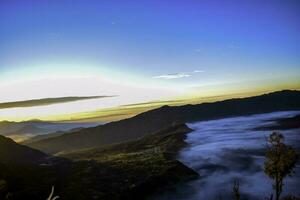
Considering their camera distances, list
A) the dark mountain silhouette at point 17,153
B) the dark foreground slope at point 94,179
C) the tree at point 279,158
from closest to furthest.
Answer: the tree at point 279,158 → the dark foreground slope at point 94,179 → the dark mountain silhouette at point 17,153

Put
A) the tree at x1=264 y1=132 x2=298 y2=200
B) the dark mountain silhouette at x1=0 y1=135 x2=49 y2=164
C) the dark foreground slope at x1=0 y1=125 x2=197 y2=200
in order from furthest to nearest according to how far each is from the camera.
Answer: the dark mountain silhouette at x1=0 y1=135 x2=49 y2=164
the dark foreground slope at x1=0 y1=125 x2=197 y2=200
the tree at x1=264 y1=132 x2=298 y2=200

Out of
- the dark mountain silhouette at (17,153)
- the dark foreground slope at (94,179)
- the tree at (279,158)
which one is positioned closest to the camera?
the tree at (279,158)

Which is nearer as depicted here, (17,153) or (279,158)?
(279,158)

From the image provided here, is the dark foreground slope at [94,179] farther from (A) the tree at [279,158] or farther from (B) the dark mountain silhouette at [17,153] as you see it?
(A) the tree at [279,158]

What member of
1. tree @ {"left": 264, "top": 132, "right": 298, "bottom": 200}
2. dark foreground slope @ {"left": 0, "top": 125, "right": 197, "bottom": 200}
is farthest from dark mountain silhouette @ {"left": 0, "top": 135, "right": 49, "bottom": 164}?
tree @ {"left": 264, "top": 132, "right": 298, "bottom": 200}

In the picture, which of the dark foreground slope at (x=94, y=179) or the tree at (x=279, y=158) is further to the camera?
the dark foreground slope at (x=94, y=179)

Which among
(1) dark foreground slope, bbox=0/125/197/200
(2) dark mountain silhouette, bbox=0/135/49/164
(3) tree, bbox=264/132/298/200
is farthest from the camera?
(2) dark mountain silhouette, bbox=0/135/49/164

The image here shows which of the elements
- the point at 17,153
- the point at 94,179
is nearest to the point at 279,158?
the point at 94,179

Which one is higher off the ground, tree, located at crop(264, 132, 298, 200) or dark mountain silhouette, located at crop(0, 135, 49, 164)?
tree, located at crop(264, 132, 298, 200)

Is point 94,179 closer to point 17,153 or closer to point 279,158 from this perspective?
point 279,158

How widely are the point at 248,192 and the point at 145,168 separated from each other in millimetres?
38354

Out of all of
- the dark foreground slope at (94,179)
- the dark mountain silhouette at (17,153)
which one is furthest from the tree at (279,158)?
the dark mountain silhouette at (17,153)

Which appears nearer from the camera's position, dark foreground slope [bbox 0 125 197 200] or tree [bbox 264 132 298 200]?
tree [bbox 264 132 298 200]

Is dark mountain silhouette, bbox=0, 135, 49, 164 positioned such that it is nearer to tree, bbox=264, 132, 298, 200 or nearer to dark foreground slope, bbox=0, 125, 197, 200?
dark foreground slope, bbox=0, 125, 197, 200
